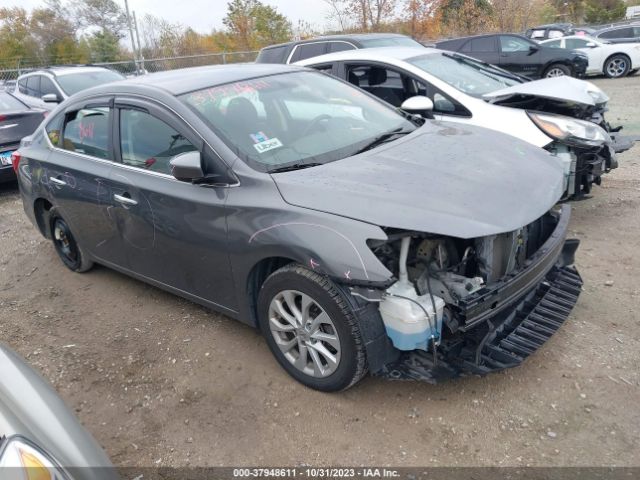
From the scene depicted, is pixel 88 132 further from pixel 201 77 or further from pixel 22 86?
pixel 22 86

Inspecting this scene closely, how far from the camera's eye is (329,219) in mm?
2680

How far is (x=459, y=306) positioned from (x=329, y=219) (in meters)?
0.76

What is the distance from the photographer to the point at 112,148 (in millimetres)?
3814

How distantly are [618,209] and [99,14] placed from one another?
38.0 m

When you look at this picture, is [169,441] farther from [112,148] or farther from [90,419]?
[112,148]

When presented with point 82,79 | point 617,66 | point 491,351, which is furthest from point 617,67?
point 491,351

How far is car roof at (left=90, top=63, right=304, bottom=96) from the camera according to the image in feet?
11.6

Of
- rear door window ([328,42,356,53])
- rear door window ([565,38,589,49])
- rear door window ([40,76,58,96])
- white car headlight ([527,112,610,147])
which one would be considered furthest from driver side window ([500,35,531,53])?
rear door window ([40,76,58,96])

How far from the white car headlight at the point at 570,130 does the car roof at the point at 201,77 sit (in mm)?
2314

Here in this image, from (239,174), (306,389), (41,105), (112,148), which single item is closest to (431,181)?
(239,174)

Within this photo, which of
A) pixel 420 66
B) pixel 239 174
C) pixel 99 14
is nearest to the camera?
pixel 239 174

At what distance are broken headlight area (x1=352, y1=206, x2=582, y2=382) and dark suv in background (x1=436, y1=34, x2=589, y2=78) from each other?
12.9 meters

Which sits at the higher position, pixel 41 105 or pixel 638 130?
pixel 41 105

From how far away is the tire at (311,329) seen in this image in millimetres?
2705
